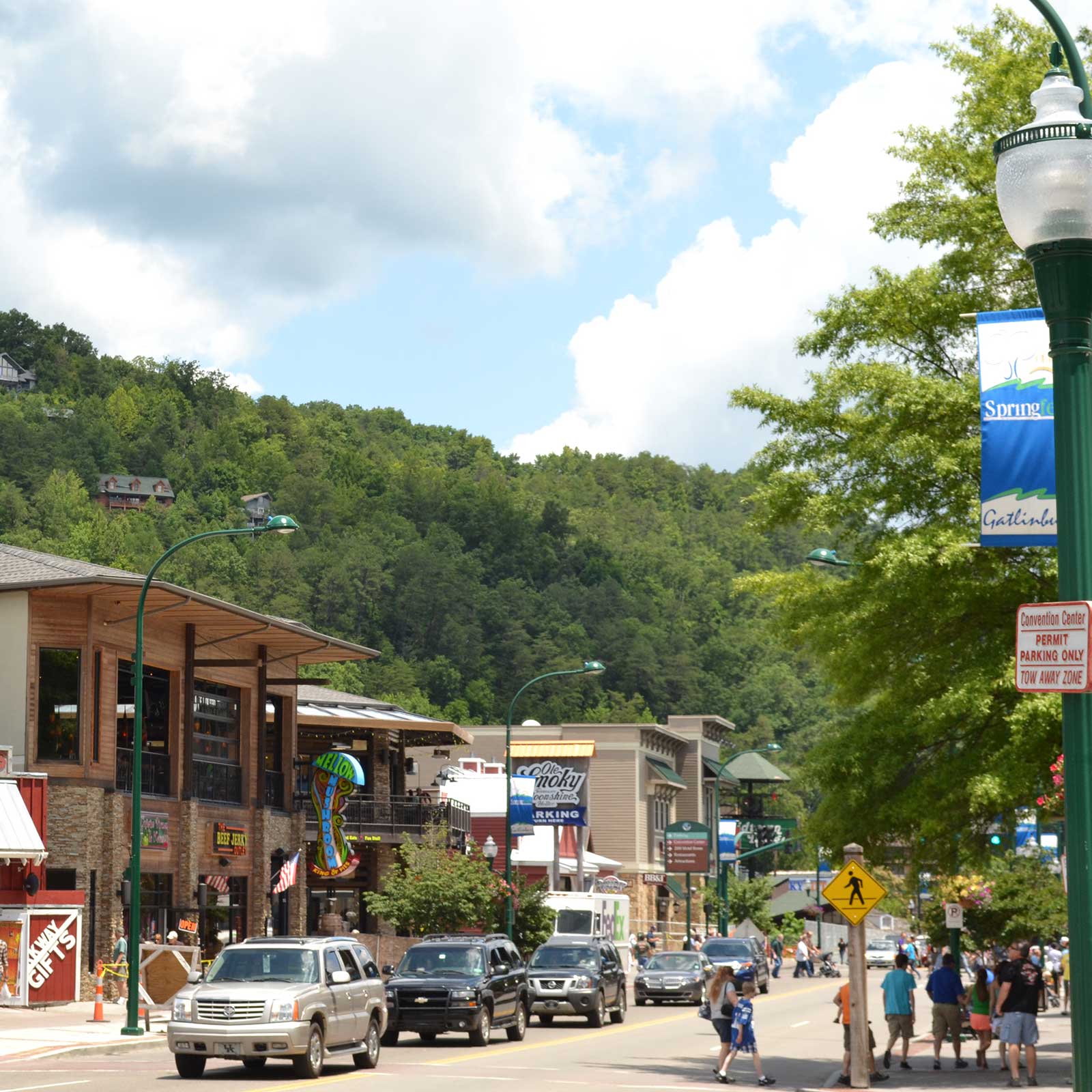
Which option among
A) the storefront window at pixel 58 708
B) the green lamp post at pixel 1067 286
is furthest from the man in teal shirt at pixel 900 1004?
the storefront window at pixel 58 708

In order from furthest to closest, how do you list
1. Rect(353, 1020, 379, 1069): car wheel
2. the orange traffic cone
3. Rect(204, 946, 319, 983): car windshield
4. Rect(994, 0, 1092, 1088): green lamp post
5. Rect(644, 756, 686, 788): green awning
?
Rect(644, 756, 686, 788): green awning → the orange traffic cone → Rect(353, 1020, 379, 1069): car wheel → Rect(204, 946, 319, 983): car windshield → Rect(994, 0, 1092, 1088): green lamp post

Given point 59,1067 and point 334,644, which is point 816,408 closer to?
point 59,1067

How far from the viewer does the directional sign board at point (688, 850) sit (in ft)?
235

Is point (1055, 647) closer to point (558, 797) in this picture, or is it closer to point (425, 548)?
point (558, 797)

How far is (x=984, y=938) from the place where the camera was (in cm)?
4184

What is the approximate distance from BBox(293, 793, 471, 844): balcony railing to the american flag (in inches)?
194

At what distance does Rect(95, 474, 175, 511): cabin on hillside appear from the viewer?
161 m

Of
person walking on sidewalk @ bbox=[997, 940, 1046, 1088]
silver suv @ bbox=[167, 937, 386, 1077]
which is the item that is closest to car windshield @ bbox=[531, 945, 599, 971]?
silver suv @ bbox=[167, 937, 386, 1077]

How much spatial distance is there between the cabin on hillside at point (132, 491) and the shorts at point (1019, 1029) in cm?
14235

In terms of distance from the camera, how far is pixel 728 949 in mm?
50719

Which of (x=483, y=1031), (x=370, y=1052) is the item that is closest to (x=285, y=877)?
(x=483, y=1031)

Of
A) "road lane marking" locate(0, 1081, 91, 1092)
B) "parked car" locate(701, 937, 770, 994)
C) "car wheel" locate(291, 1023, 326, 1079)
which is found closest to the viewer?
"road lane marking" locate(0, 1081, 91, 1092)

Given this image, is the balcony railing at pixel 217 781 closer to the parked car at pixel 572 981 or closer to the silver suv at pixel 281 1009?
the parked car at pixel 572 981

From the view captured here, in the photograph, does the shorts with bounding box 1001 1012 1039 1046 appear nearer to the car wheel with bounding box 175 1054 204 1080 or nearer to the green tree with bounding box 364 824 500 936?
the car wheel with bounding box 175 1054 204 1080
